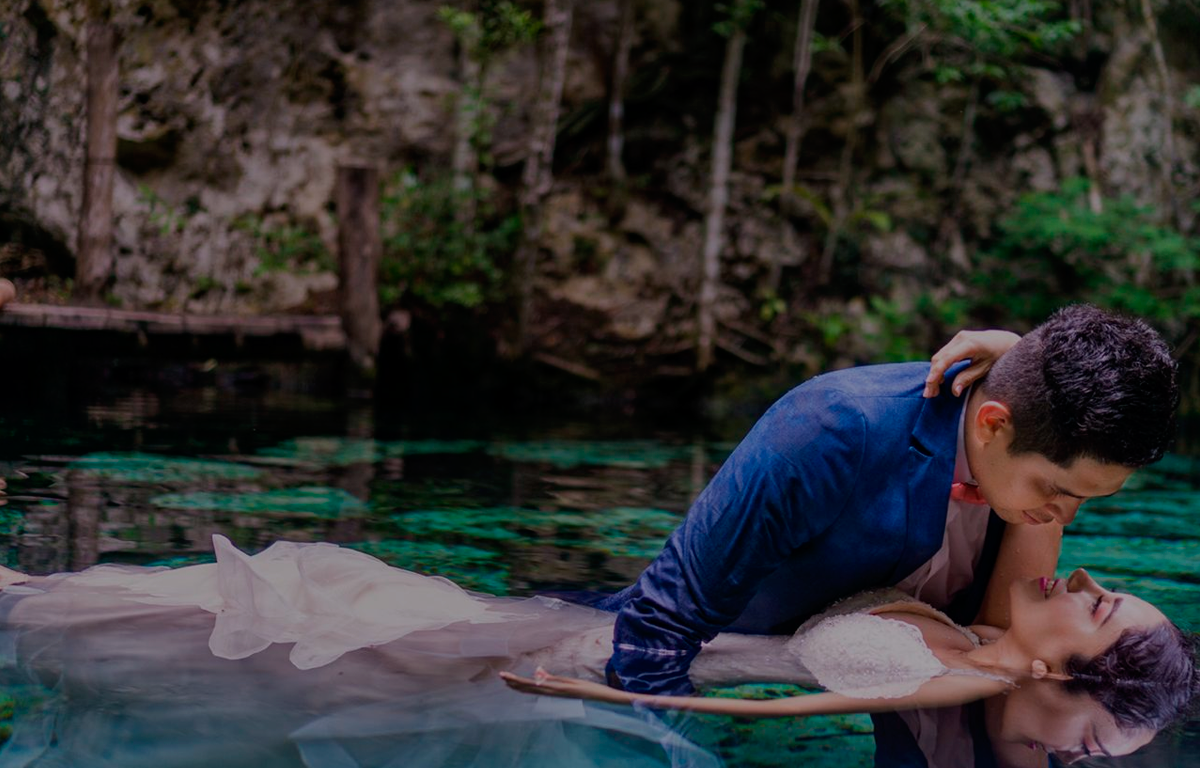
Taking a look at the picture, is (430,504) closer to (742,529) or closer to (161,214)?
(742,529)

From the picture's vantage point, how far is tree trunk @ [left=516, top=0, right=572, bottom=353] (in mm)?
11281

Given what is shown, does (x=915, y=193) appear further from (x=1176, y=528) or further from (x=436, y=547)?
(x=436, y=547)

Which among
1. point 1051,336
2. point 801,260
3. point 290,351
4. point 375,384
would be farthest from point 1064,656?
point 801,260

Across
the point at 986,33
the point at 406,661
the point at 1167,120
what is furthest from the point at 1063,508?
the point at 1167,120

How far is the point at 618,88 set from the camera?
46.7ft

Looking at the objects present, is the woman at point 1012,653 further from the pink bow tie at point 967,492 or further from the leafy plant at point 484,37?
the leafy plant at point 484,37

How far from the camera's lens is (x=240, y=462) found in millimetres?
6426

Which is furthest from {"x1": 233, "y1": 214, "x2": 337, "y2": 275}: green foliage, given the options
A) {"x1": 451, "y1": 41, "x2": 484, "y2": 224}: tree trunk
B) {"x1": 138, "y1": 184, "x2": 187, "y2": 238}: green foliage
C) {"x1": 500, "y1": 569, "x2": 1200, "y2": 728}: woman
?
{"x1": 500, "y1": 569, "x2": 1200, "y2": 728}: woman

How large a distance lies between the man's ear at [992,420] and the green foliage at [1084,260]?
38.4 ft

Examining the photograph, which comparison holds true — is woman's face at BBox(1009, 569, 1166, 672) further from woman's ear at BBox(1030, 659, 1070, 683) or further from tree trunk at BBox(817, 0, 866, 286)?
tree trunk at BBox(817, 0, 866, 286)

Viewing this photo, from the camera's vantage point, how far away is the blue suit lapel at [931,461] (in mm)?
2469

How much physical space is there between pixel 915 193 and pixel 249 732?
13.9 metres

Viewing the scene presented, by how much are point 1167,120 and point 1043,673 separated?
14397mm

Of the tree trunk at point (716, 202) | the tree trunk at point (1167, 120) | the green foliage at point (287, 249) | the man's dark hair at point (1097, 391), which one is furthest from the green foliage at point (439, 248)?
the man's dark hair at point (1097, 391)
